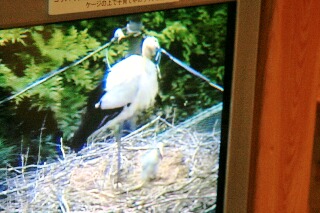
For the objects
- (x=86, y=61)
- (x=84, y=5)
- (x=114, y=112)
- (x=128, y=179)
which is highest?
(x=84, y=5)

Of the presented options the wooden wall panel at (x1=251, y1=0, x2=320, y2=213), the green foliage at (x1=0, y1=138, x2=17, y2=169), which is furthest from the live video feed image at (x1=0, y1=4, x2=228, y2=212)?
the wooden wall panel at (x1=251, y1=0, x2=320, y2=213)

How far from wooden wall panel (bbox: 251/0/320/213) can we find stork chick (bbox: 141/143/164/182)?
426 mm

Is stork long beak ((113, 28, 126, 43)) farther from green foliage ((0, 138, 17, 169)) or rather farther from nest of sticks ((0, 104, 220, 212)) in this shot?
green foliage ((0, 138, 17, 169))

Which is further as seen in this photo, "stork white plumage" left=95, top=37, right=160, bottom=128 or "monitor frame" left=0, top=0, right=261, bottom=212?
"monitor frame" left=0, top=0, right=261, bottom=212

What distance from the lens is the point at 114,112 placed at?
1.56 m

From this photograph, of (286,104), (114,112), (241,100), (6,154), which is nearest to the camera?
(6,154)

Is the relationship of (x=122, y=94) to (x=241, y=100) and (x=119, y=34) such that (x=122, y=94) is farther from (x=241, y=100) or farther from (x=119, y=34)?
(x=241, y=100)

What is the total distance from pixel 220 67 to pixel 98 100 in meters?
0.38

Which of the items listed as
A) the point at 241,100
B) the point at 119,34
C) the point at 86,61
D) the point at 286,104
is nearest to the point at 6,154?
the point at 86,61

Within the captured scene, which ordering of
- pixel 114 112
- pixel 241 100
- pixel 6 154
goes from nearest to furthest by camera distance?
pixel 6 154 < pixel 114 112 < pixel 241 100

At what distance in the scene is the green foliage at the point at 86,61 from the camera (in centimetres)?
140

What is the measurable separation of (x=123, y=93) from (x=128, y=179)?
229 mm

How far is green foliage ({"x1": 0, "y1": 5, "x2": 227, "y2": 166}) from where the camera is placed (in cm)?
140

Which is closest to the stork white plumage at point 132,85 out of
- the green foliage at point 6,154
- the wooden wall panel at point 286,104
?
the green foliage at point 6,154
